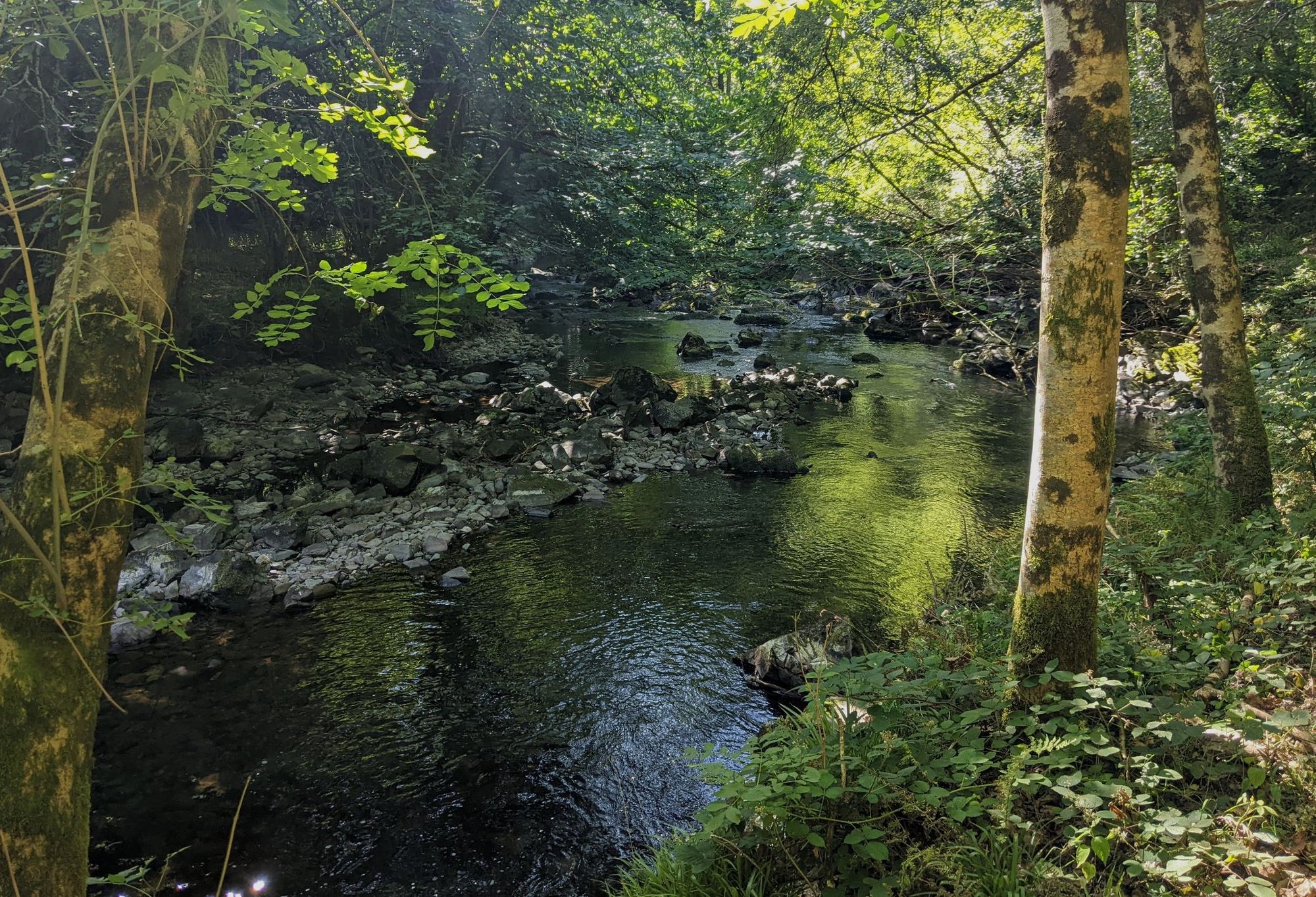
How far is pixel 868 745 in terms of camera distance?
3.15m

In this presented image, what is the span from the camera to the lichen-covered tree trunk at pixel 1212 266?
4.61 m

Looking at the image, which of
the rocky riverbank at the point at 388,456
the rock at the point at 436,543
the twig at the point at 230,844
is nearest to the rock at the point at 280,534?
the rocky riverbank at the point at 388,456

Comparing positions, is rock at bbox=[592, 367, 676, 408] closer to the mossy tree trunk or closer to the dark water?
the dark water

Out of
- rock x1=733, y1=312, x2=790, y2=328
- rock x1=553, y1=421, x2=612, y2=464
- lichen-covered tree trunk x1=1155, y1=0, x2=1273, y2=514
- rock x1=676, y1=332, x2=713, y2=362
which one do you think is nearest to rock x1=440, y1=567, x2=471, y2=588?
rock x1=553, y1=421, x2=612, y2=464

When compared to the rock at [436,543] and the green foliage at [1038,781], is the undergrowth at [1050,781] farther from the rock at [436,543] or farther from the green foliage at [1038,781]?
the rock at [436,543]

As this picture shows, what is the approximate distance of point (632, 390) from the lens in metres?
13.9

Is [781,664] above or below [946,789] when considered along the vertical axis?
below

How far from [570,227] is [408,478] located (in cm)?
728

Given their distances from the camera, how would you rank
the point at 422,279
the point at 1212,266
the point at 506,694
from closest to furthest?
the point at 422,279
the point at 1212,266
the point at 506,694

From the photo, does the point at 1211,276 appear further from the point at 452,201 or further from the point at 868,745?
the point at 452,201

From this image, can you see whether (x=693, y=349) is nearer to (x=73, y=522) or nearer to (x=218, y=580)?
(x=218, y=580)

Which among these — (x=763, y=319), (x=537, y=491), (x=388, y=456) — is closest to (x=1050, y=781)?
(x=537, y=491)

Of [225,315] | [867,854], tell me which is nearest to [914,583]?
[867,854]

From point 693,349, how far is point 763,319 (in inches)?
221
